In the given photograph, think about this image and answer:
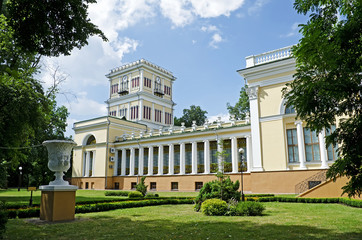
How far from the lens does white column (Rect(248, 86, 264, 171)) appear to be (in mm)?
26344

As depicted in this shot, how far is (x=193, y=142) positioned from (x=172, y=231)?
26.2 m

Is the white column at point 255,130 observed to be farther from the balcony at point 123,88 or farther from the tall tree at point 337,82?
the balcony at point 123,88

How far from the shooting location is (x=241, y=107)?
45.8 metres

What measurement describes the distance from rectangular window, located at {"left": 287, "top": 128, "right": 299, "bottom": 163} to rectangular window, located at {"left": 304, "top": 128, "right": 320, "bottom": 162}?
34.2 inches

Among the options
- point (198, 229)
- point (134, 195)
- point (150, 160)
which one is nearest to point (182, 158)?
point (150, 160)

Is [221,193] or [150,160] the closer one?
[221,193]

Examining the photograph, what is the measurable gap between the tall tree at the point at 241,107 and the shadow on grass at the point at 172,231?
35617 millimetres

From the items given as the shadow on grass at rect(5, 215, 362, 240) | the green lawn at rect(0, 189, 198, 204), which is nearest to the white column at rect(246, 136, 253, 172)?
the green lawn at rect(0, 189, 198, 204)

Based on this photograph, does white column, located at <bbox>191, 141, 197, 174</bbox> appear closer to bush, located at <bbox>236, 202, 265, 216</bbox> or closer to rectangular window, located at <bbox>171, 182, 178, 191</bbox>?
rectangular window, located at <bbox>171, 182, 178, 191</bbox>

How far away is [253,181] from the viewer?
85.9ft

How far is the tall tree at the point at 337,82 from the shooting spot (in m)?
5.70

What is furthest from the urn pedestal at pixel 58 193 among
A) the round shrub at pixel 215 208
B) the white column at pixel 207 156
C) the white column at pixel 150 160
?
the white column at pixel 150 160

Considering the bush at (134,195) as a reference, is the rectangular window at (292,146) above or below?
above

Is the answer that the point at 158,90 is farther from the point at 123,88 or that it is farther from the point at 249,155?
the point at 249,155
